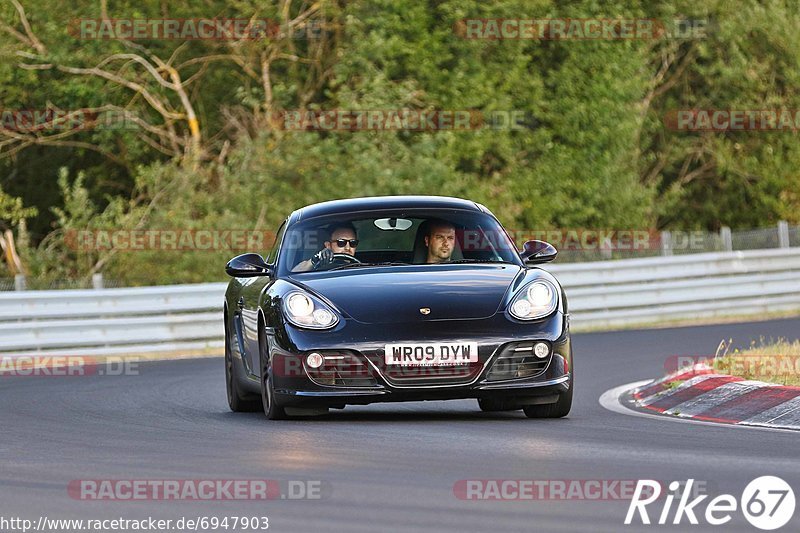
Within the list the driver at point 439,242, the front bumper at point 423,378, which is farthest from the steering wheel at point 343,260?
the front bumper at point 423,378

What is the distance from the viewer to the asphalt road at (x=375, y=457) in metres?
7.02

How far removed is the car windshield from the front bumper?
0.98m

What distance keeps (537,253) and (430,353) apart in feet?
5.43

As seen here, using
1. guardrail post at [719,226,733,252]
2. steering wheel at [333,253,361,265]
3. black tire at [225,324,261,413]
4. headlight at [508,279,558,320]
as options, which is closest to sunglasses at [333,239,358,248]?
steering wheel at [333,253,361,265]

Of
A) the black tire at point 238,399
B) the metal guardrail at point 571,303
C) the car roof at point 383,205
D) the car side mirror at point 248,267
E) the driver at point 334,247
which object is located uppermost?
the car roof at point 383,205

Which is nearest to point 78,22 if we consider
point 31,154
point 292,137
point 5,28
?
point 5,28

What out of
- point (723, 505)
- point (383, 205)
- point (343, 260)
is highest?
point (383, 205)

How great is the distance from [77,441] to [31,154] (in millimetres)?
26727

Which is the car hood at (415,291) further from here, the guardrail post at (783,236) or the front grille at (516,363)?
the guardrail post at (783,236)

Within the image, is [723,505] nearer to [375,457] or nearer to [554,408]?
[375,457]

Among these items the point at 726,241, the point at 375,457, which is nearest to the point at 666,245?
the point at 726,241

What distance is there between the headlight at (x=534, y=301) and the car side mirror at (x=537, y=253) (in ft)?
2.65

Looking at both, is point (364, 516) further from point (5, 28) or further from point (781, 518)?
point (5, 28)

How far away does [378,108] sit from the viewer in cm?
2900
